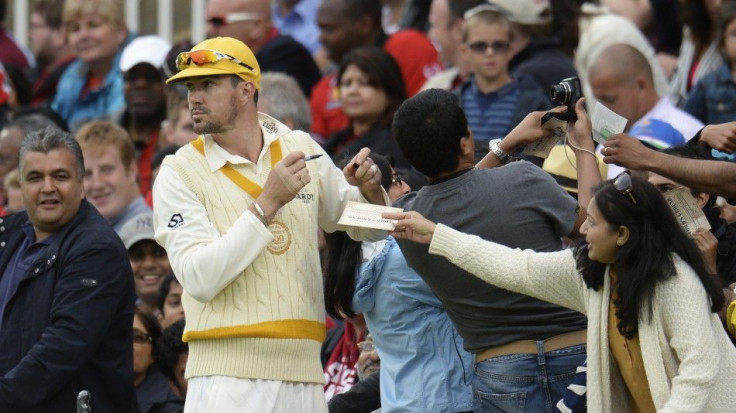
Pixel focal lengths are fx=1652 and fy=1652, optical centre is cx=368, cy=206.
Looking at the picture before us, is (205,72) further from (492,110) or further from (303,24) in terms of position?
(303,24)

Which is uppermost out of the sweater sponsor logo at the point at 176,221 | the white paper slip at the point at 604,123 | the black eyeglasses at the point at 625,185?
the white paper slip at the point at 604,123

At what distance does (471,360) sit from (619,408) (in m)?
1.05

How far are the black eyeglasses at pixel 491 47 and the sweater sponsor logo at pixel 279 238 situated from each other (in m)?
3.63

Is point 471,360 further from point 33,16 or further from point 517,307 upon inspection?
point 33,16

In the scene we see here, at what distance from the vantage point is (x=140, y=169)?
11.7 m

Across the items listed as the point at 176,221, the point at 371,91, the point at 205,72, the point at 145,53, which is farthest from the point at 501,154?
the point at 145,53

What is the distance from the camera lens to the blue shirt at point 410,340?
7.12 meters

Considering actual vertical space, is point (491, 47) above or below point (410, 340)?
above

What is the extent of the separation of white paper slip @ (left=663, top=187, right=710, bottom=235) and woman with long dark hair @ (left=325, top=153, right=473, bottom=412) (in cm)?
112

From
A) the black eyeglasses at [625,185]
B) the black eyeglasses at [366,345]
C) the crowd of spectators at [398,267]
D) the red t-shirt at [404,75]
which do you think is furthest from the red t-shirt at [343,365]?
the red t-shirt at [404,75]

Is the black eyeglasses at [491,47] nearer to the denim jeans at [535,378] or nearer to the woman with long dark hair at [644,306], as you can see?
the denim jeans at [535,378]

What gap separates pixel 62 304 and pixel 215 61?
4.85ft

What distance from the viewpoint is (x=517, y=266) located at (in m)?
6.41

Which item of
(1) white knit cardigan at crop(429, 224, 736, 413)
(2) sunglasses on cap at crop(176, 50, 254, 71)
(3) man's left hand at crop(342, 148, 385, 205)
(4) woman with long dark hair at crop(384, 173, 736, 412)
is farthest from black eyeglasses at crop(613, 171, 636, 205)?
(2) sunglasses on cap at crop(176, 50, 254, 71)
